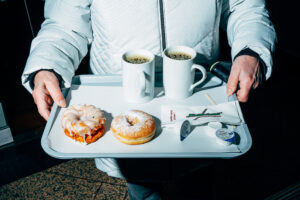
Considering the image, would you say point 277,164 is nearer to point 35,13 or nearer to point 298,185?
point 298,185

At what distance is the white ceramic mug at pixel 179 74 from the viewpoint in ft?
3.22

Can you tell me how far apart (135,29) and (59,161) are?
1467mm

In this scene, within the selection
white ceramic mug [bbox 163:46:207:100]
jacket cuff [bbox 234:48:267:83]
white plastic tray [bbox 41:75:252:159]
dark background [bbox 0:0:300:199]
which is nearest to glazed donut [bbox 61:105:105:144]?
white plastic tray [bbox 41:75:252:159]

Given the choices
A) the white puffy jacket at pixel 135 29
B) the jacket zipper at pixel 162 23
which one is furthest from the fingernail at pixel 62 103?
the jacket zipper at pixel 162 23

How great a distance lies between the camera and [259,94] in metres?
2.89

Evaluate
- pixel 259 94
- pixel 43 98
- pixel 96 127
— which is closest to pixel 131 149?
pixel 96 127

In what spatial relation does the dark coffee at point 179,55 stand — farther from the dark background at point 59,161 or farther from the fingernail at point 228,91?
the dark background at point 59,161

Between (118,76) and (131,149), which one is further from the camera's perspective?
(118,76)

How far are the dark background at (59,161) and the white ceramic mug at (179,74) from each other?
1.13 metres

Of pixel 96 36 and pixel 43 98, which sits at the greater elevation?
pixel 96 36

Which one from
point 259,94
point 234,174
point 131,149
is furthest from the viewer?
point 259,94

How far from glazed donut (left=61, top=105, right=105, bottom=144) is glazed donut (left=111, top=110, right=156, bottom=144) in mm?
50

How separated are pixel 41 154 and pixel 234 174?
1514 mm

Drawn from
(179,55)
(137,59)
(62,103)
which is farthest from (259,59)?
(62,103)
